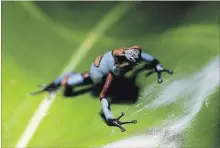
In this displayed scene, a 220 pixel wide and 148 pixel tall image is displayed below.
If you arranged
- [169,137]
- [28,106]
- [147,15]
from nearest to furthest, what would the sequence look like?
[169,137]
[28,106]
[147,15]

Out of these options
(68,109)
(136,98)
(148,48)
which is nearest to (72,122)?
(68,109)

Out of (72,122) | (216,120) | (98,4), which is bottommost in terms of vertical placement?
(216,120)

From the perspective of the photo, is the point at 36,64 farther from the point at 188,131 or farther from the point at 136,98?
the point at 188,131

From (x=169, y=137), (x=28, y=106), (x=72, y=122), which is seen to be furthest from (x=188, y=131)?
(x=28, y=106)

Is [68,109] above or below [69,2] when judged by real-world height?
below

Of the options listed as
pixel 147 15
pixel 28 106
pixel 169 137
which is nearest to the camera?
pixel 169 137

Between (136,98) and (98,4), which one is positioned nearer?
(136,98)
